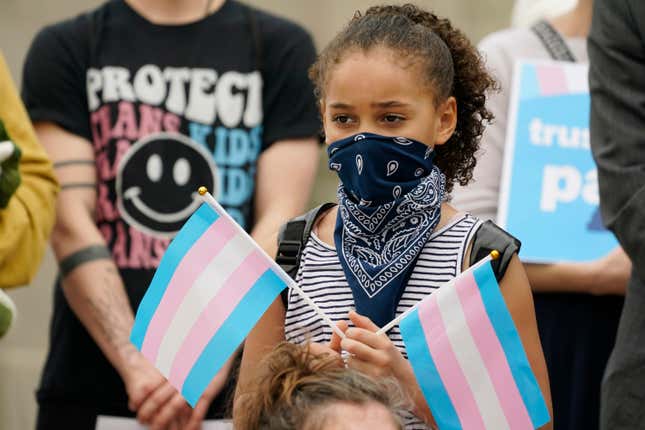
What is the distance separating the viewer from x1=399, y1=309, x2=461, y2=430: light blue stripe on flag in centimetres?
287

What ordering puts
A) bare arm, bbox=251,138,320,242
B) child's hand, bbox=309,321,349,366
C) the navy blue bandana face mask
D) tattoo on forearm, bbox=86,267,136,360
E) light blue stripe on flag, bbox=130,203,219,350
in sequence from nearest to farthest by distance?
child's hand, bbox=309,321,349,366 → the navy blue bandana face mask → light blue stripe on flag, bbox=130,203,219,350 → tattoo on forearm, bbox=86,267,136,360 → bare arm, bbox=251,138,320,242

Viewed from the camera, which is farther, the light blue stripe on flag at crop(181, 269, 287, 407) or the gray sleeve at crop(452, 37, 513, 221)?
the gray sleeve at crop(452, 37, 513, 221)

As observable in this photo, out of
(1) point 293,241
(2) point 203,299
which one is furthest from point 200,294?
(1) point 293,241

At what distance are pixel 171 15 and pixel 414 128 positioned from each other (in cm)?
183

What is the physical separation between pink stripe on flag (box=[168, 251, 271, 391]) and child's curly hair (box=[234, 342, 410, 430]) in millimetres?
309

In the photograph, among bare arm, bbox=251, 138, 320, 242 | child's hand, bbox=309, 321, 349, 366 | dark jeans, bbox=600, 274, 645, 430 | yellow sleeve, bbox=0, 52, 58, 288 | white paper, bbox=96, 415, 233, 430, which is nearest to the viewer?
child's hand, bbox=309, 321, 349, 366

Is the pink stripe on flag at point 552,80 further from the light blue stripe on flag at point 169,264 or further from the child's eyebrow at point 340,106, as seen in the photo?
the light blue stripe on flag at point 169,264

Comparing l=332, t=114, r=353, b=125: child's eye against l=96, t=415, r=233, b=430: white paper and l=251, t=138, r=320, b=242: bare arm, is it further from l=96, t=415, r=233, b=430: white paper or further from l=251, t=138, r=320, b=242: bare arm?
l=96, t=415, r=233, b=430: white paper

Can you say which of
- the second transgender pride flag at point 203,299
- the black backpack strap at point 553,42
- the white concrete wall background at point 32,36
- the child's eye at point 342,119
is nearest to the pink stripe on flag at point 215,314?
the second transgender pride flag at point 203,299

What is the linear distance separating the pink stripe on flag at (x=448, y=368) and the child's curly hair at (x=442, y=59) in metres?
0.49

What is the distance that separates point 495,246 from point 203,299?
66 centimetres

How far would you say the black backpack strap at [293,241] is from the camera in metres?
3.22

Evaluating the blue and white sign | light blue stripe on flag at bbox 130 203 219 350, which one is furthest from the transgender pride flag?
the blue and white sign

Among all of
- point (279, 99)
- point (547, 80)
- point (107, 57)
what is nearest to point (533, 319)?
point (547, 80)
